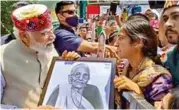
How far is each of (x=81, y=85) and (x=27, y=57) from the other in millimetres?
343

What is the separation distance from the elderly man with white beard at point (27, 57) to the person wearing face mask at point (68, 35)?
2.28 feet

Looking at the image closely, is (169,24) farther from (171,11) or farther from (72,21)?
(72,21)

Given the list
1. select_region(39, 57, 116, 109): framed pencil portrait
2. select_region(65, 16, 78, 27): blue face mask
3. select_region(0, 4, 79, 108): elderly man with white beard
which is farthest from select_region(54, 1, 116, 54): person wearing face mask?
select_region(39, 57, 116, 109): framed pencil portrait

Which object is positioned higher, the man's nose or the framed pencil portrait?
the man's nose

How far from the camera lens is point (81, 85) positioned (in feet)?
5.80

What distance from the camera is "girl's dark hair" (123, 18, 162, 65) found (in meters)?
1.79

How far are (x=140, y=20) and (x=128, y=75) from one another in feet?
0.90

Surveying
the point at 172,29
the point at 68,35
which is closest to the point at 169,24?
the point at 172,29

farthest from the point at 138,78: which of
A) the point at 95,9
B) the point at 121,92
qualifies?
the point at 95,9

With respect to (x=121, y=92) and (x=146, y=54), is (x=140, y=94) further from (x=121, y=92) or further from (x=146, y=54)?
(x=146, y=54)

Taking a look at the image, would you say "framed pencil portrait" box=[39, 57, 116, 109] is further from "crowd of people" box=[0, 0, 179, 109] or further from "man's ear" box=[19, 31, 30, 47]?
"man's ear" box=[19, 31, 30, 47]

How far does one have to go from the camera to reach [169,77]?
166 centimetres

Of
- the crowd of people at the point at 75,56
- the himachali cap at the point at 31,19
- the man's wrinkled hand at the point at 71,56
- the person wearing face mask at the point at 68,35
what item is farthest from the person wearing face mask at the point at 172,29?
the person wearing face mask at the point at 68,35

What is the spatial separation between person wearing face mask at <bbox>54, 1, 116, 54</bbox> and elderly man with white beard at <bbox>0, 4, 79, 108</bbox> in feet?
2.28
